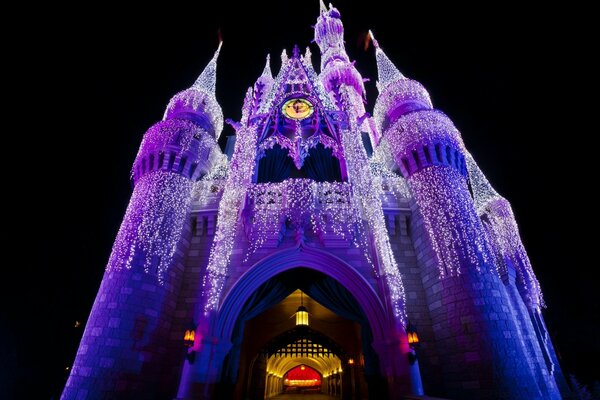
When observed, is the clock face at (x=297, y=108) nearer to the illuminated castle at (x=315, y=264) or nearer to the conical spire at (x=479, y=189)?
the illuminated castle at (x=315, y=264)

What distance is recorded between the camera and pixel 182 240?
1270 centimetres

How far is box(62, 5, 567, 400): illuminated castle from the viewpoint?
374 inches

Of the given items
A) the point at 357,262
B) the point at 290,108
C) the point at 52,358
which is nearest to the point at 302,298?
the point at 357,262

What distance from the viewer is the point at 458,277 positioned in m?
10.4

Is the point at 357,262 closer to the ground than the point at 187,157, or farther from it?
closer to the ground

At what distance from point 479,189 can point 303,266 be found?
9.96 metres

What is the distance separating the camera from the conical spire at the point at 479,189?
14352 mm

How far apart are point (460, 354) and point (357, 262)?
4310 millimetres

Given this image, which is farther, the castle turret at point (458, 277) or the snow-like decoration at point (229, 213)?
the snow-like decoration at point (229, 213)

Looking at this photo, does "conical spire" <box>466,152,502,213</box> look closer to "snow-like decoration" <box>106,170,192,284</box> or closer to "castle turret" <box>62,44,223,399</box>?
"castle turret" <box>62,44,223,399</box>

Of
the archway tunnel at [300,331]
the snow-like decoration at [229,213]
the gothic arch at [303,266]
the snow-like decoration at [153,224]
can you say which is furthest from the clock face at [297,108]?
the archway tunnel at [300,331]

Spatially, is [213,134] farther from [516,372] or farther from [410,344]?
[516,372]

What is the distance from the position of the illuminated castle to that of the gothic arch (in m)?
0.06

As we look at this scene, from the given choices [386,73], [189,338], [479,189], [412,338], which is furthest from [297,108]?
[412,338]
